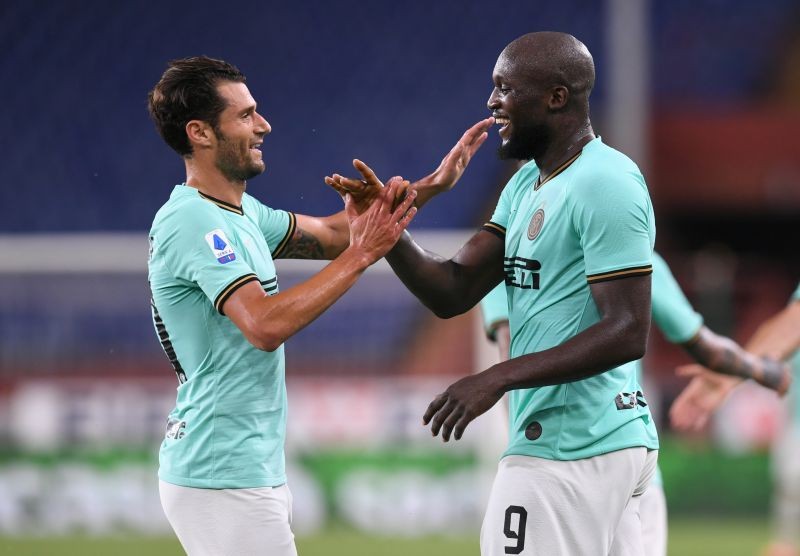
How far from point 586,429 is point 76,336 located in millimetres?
6774

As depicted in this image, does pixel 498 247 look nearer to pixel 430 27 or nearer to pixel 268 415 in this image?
pixel 268 415

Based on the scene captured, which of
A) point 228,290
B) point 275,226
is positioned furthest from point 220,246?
point 275,226

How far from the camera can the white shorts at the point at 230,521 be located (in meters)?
3.73

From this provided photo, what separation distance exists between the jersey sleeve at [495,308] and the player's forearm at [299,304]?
1255mm

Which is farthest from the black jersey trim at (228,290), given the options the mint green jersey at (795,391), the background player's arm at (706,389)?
the mint green jersey at (795,391)

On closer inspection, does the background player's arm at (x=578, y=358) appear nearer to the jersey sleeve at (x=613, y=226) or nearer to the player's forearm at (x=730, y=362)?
the jersey sleeve at (x=613, y=226)

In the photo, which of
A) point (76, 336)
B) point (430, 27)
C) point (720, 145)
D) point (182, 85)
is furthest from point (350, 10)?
point (182, 85)

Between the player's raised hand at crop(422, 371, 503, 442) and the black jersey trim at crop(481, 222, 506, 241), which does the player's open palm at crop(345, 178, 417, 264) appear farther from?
the player's raised hand at crop(422, 371, 503, 442)

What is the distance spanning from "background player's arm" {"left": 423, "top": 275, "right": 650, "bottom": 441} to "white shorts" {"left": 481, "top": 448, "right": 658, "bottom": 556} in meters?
0.28

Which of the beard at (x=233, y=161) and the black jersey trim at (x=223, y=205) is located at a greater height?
the beard at (x=233, y=161)

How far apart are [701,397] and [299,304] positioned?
2382 millimetres

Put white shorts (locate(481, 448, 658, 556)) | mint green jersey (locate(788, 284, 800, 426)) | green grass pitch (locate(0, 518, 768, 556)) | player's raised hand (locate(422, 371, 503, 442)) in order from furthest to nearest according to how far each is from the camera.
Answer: green grass pitch (locate(0, 518, 768, 556)) < mint green jersey (locate(788, 284, 800, 426)) < white shorts (locate(481, 448, 658, 556)) < player's raised hand (locate(422, 371, 503, 442))

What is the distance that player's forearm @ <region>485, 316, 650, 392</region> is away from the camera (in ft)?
11.3

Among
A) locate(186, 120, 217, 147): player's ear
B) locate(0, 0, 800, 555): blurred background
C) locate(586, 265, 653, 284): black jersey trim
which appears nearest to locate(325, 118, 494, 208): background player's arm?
locate(186, 120, 217, 147): player's ear
